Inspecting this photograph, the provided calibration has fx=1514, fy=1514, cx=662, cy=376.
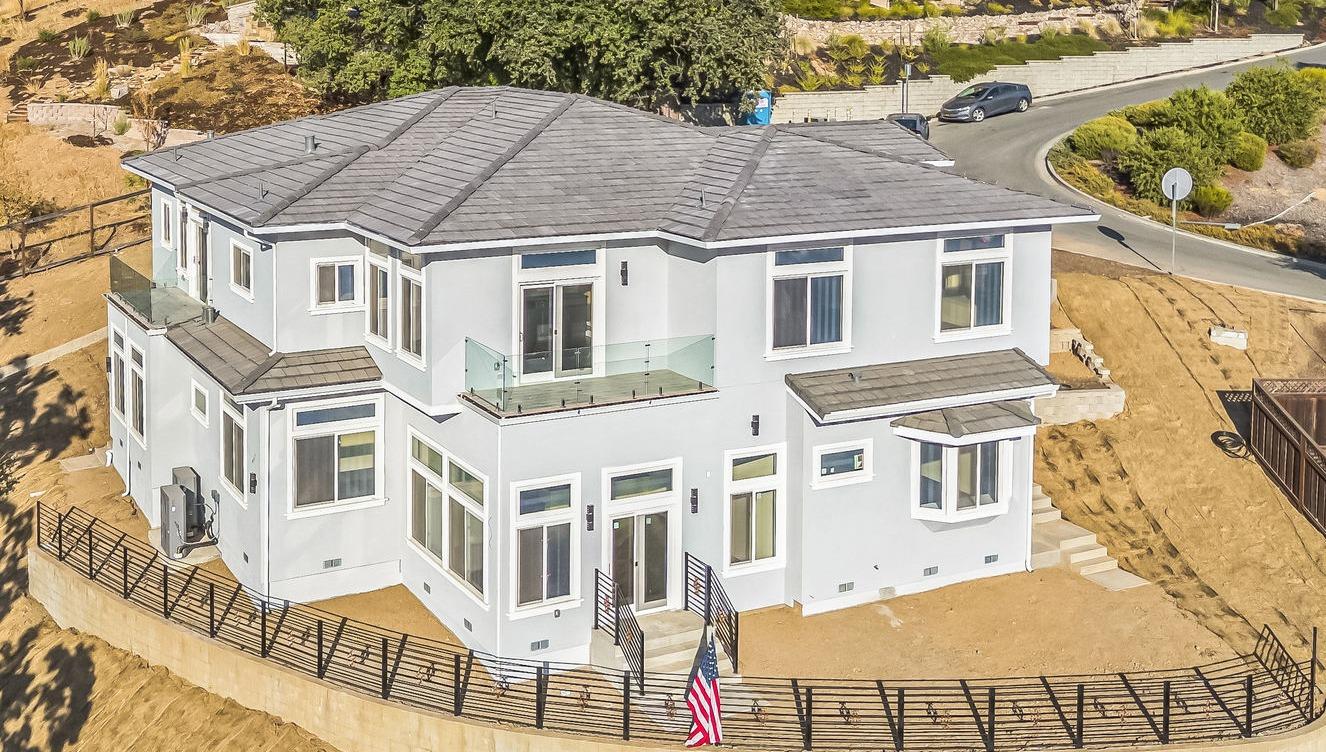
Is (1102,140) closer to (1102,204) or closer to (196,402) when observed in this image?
(1102,204)

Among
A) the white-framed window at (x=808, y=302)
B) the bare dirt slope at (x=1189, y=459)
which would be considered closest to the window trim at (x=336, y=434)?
the white-framed window at (x=808, y=302)

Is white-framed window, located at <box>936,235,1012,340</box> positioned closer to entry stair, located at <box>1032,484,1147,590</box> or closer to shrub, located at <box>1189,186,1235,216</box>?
entry stair, located at <box>1032,484,1147,590</box>

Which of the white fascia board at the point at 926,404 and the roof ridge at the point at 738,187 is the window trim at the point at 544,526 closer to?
the white fascia board at the point at 926,404

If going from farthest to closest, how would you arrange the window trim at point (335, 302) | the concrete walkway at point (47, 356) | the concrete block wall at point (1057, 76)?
the concrete block wall at point (1057, 76) → the concrete walkway at point (47, 356) → the window trim at point (335, 302)

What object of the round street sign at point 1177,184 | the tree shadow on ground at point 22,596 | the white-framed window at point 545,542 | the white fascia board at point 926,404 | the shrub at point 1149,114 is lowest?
the tree shadow on ground at point 22,596

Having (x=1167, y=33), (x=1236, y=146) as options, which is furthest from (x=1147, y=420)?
(x=1167, y=33)

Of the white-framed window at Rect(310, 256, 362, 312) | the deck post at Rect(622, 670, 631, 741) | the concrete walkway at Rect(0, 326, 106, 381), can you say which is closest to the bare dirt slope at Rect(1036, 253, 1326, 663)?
the deck post at Rect(622, 670, 631, 741)
